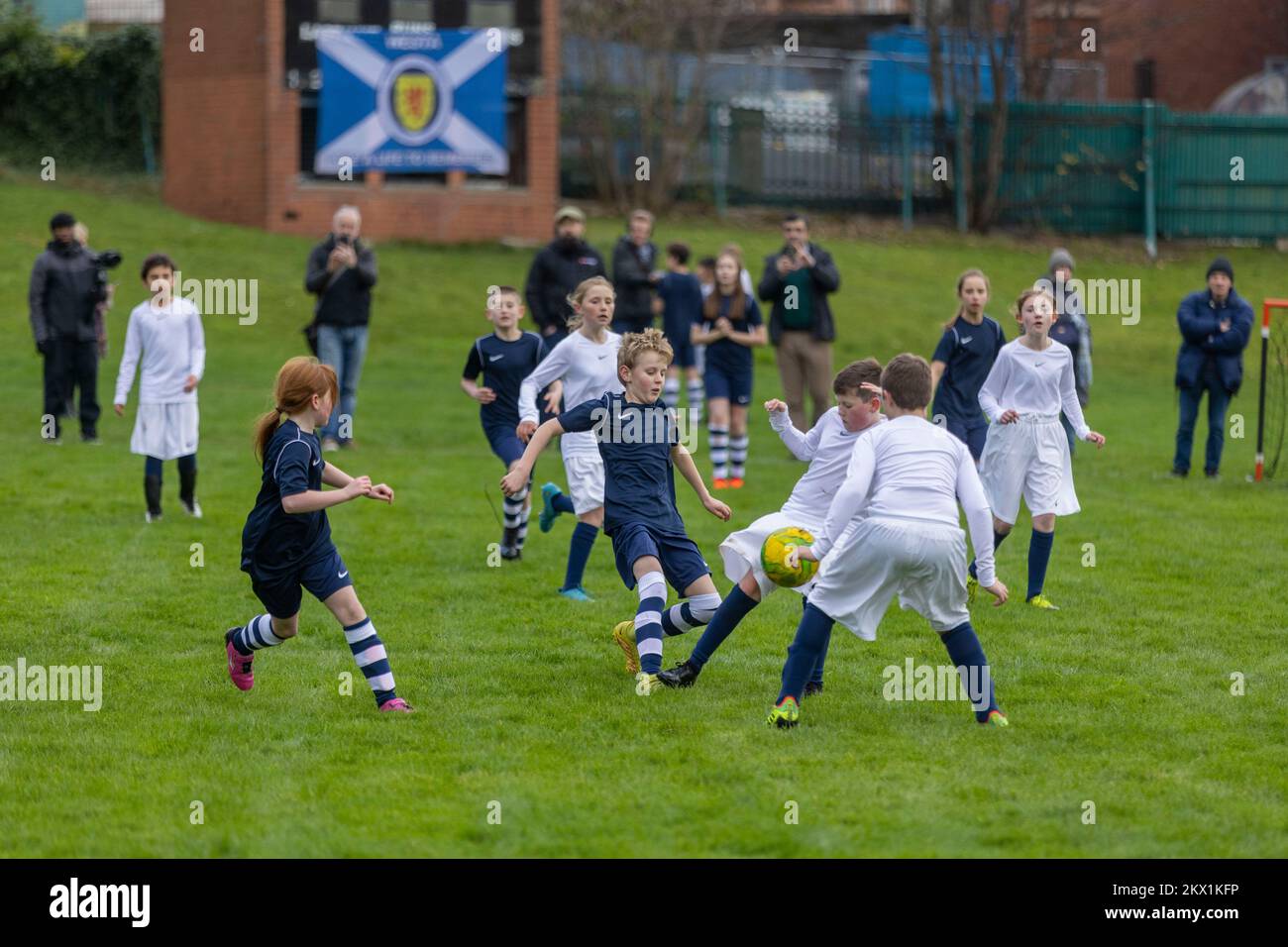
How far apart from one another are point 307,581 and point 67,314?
10163 millimetres

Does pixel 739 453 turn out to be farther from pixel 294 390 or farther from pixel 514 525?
pixel 294 390

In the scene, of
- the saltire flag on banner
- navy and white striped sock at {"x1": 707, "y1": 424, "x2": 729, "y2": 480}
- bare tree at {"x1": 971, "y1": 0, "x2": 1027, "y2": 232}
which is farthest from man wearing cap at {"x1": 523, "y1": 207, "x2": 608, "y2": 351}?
bare tree at {"x1": 971, "y1": 0, "x2": 1027, "y2": 232}

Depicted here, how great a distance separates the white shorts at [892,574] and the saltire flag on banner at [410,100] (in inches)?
833

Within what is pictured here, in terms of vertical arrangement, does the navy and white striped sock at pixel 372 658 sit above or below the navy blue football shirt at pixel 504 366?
below

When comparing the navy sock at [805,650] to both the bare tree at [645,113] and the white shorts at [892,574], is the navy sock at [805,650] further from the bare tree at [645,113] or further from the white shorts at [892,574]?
the bare tree at [645,113]

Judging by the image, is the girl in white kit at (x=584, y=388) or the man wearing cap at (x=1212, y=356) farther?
the man wearing cap at (x=1212, y=356)

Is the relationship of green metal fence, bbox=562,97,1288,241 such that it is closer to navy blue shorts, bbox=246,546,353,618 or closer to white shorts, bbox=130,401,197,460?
white shorts, bbox=130,401,197,460

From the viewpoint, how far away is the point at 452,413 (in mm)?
19188

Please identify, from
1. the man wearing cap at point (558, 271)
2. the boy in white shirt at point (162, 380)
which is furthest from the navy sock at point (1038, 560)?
the man wearing cap at point (558, 271)

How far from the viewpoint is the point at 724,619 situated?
25.3 ft

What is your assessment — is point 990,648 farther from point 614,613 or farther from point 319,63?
point 319,63

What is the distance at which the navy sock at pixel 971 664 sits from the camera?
283 inches
